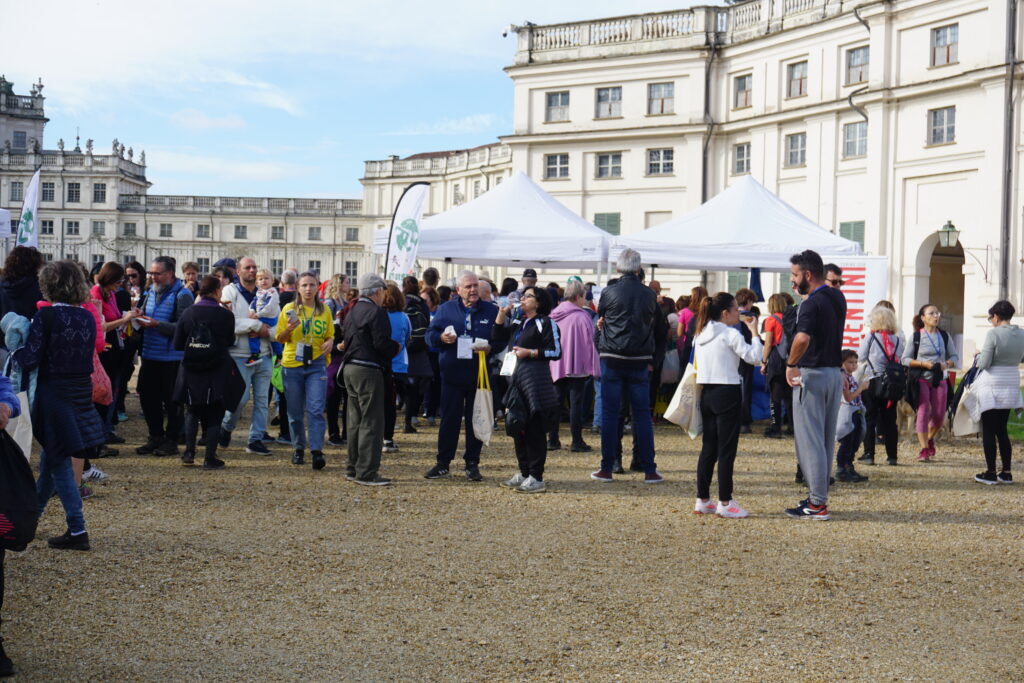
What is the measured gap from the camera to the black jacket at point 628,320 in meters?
9.91

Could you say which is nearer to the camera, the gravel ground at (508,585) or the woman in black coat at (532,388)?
the gravel ground at (508,585)

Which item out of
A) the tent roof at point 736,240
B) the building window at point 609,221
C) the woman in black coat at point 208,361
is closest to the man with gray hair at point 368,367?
the woman in black coat at point 208,361

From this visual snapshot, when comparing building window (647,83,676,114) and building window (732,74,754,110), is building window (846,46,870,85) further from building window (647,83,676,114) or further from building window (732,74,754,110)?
building window (647,83,676,114)

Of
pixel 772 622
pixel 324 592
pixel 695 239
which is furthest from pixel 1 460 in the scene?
pixel 695 239

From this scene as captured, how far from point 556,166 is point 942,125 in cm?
1586

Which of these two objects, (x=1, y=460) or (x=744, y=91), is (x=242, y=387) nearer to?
(x=1, y=460)

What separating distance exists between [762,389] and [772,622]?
9.23 metres

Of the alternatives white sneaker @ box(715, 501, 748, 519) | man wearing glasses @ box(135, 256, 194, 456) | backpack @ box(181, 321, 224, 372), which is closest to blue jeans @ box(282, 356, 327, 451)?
backpack @ box(181, 321, 224, 372)

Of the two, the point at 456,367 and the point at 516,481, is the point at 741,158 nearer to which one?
the point at 456,367

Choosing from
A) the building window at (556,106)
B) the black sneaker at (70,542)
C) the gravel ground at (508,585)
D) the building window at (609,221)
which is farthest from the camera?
the building window at (556,106)

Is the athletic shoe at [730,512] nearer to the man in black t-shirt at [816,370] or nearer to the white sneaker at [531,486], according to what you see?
the man in black t-shirt at [816,370]

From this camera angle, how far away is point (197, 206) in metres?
93.1

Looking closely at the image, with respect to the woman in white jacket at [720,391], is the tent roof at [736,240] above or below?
above

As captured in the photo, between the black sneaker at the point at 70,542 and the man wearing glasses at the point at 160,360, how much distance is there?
170 inches
